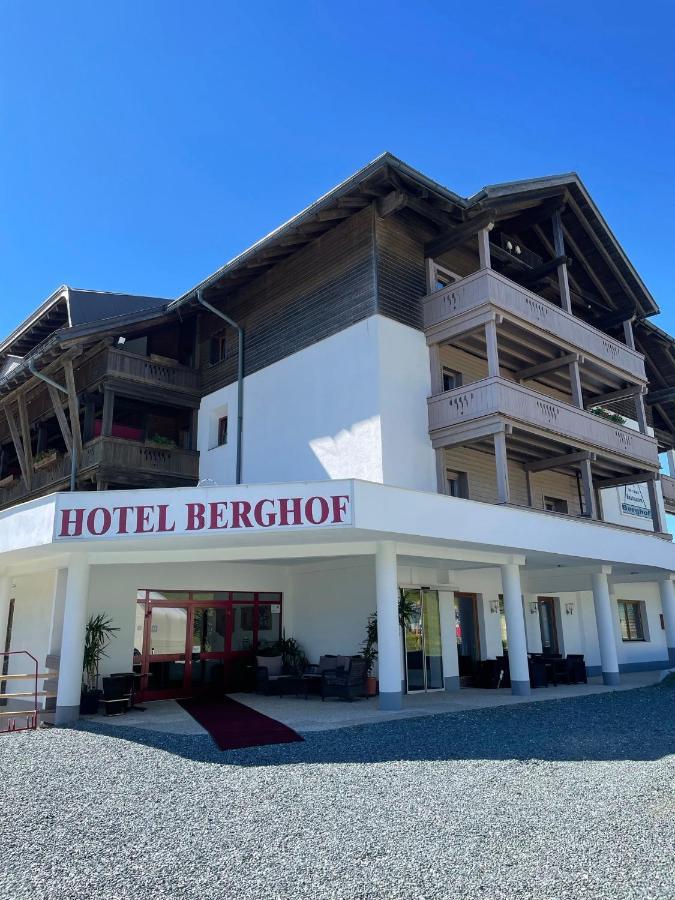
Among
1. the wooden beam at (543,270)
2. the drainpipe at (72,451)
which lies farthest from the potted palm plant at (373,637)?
the wooden beam at (543,270)

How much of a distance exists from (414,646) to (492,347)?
7459mm

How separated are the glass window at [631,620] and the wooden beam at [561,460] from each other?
890cm

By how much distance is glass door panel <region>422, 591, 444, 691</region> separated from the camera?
54.5ft

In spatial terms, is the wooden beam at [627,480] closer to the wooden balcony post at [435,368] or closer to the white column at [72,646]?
the wooden balcony post at [435,368]

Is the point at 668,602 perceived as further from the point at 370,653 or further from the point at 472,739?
the point at 472,739

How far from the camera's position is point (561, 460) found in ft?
65.3

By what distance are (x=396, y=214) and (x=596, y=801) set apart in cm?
1434

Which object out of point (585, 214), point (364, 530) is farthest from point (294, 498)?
point (585, 214)

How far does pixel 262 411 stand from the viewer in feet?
61.9

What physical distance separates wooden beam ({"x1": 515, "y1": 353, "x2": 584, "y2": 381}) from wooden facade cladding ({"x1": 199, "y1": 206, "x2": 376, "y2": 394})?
6.63 metres

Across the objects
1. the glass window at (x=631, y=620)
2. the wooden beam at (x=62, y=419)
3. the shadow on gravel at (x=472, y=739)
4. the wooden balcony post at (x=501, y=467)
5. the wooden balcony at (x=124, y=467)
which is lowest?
the shadow on gravel at (x=472, y=739)

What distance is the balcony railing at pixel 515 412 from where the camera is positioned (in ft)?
52.4

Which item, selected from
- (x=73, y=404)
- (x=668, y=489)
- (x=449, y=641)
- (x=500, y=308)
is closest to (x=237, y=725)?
(x=449, y=641)

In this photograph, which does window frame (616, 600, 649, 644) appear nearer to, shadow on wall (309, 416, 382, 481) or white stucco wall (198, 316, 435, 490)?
white stucco wall (198, 316, 435, 490)
